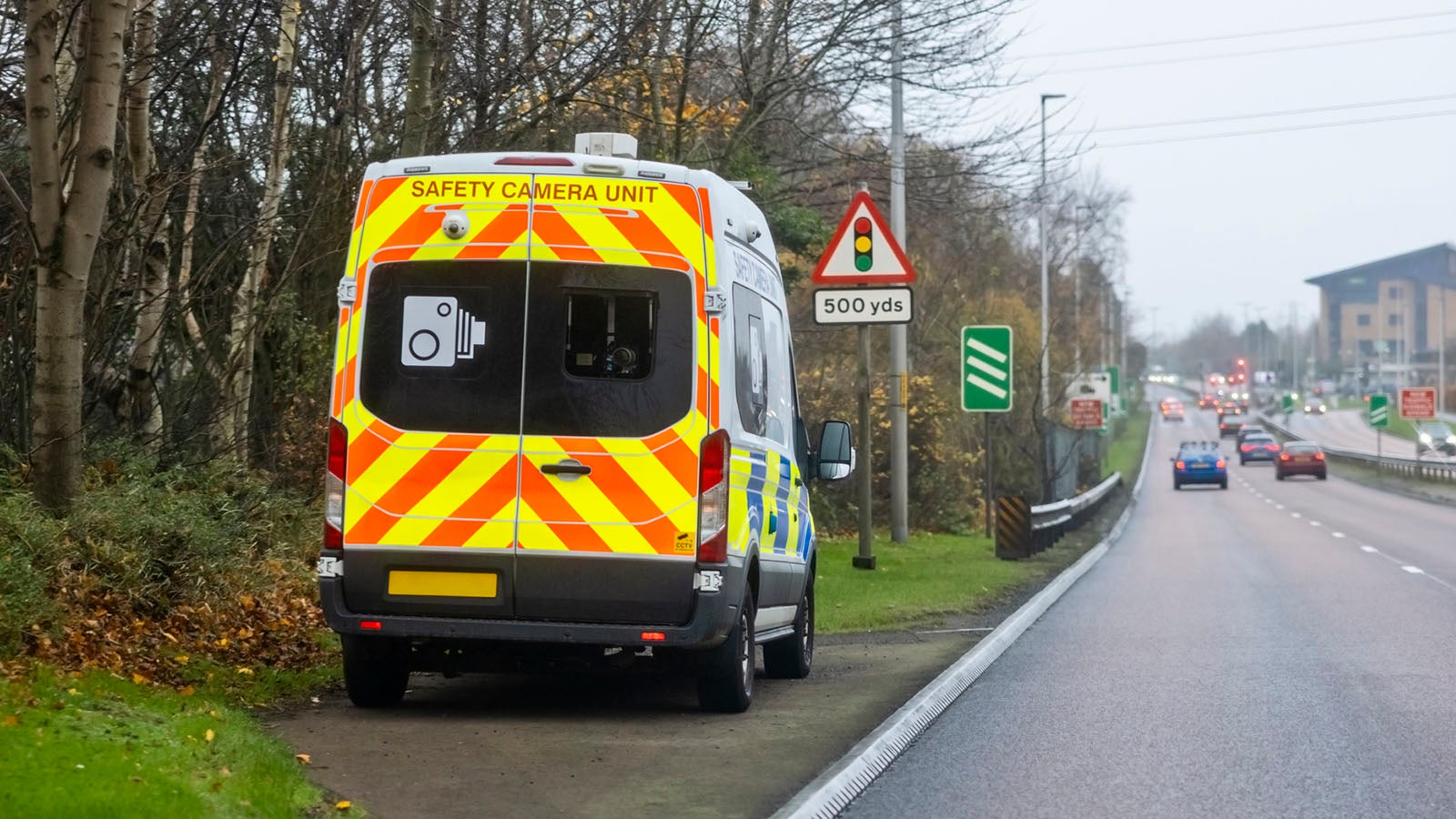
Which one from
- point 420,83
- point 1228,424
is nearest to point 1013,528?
point 420,83

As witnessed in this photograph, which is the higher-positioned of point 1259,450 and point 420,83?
point 420,83

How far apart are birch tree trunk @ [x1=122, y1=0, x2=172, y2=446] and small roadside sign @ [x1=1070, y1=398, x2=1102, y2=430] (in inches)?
1143

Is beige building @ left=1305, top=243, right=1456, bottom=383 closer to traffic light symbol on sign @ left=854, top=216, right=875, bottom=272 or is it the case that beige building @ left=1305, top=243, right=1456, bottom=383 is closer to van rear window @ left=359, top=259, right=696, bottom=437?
traffic light symbol on sign @ left=854, top=216, right=875, bottom=272

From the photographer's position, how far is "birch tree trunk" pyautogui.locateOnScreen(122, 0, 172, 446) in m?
13.0

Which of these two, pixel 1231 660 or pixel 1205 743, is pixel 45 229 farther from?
pixel 1231 660

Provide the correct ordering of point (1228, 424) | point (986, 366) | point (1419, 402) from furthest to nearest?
point (1228, 424) → point (1419, 402) → point (986, 366)

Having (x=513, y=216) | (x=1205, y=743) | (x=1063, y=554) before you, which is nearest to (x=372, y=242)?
(x=513, y=216)

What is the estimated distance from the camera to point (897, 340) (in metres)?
24.0

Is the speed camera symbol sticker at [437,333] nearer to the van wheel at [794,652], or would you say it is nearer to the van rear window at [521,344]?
the van rear window at [521,344]

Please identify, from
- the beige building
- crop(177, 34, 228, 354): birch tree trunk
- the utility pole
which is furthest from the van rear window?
the beige building

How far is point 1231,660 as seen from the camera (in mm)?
12555

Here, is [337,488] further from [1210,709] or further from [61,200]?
[1210,709]

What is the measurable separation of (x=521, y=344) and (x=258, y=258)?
710 centimetres

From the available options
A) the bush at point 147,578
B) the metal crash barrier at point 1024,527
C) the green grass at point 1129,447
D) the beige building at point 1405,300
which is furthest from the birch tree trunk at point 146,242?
the beige building at point 1405,300
